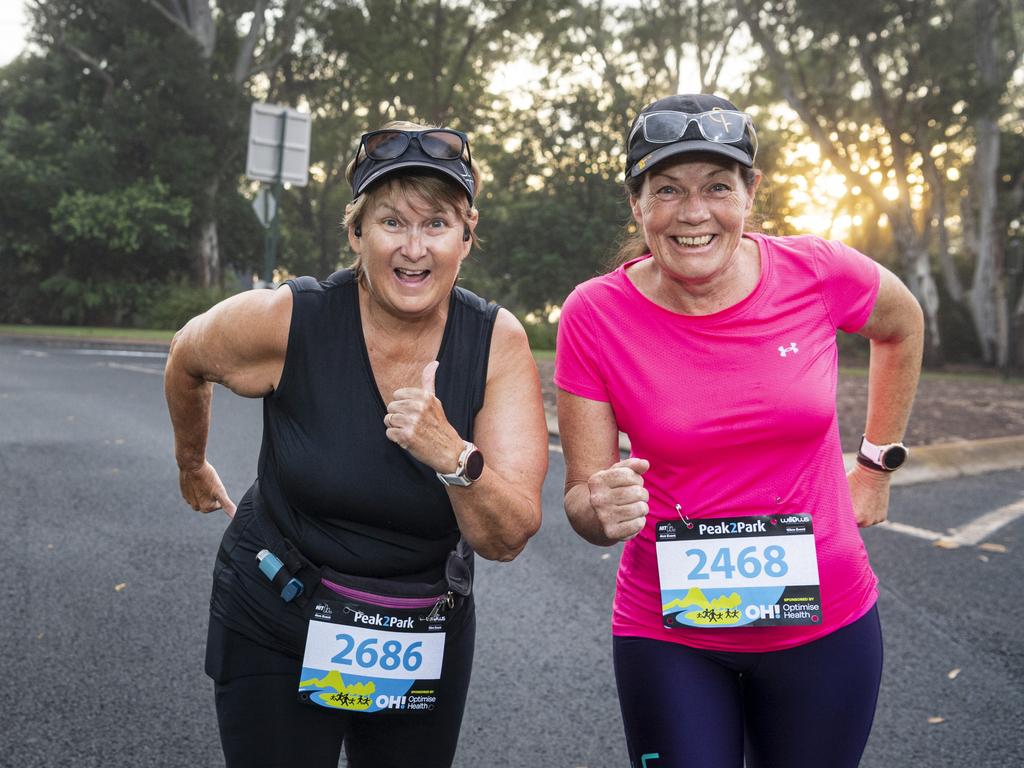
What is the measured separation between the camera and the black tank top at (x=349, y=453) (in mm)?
2027

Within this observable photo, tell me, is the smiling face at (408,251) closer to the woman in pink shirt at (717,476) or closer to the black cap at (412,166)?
the black cap at (412,166)

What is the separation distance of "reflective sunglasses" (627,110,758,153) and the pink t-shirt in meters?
0.34

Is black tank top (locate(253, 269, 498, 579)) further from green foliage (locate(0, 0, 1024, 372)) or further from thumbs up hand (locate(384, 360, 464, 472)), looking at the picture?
green foliage (locate(0, 0, 1024, 372))

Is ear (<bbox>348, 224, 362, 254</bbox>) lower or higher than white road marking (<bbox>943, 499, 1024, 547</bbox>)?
→ higher

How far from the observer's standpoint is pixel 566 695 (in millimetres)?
3900

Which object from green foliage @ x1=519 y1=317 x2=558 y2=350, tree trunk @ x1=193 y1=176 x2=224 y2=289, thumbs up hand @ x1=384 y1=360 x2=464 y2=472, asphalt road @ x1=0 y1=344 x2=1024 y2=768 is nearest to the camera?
thumbs up hand @ x1=384 y1=360 x2=464 y2=472

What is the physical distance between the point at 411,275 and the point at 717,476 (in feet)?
2.68

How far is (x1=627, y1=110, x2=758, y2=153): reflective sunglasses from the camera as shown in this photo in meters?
2.13

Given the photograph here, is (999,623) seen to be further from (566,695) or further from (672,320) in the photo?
(672,320)

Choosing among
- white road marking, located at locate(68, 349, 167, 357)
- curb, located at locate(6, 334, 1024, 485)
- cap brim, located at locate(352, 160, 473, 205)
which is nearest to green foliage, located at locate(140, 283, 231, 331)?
white road marking, located at locate(68, 349, 167, 357)

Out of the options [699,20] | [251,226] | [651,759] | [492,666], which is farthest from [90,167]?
[651,759]

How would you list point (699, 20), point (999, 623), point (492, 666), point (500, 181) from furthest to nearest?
point (500, 181) → point (699, 20) → point (999, 623) → point (492, 666)

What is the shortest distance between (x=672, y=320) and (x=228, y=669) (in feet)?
4.09

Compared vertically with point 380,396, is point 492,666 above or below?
below
